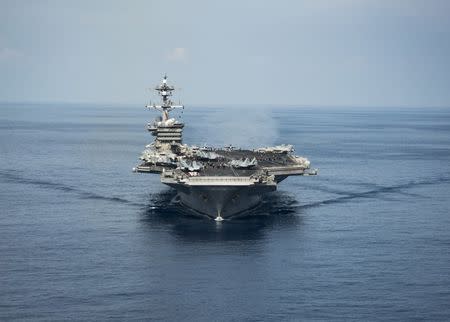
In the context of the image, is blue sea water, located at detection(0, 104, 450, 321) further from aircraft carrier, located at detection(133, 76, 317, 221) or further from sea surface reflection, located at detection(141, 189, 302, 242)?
aircraft carrier, located at detection(133, 76, 317, 221)

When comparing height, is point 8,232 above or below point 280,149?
below

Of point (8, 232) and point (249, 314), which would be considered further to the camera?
point (8, 232)

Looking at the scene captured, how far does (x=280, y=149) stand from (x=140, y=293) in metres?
44.6

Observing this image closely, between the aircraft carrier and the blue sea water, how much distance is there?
1.67m

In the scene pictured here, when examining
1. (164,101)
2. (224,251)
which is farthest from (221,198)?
(164,101)

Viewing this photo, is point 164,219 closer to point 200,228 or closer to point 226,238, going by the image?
point 200,228

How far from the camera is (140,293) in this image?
152ft

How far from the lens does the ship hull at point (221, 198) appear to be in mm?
64312

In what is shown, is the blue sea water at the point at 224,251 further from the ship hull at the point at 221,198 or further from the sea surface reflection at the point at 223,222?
the ship hull at the point at 221,198

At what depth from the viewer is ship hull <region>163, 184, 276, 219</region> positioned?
6431cm

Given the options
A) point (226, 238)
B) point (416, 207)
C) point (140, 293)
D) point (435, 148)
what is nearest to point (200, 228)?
point (226, 238)

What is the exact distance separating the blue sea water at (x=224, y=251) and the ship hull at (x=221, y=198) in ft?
4.46

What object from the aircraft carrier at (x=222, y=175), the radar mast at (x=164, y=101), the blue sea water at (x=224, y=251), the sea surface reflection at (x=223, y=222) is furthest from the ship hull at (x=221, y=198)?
the radar mast at (x=164, y=101)

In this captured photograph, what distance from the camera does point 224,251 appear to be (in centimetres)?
5603
